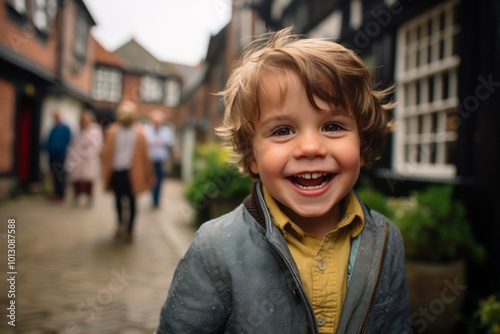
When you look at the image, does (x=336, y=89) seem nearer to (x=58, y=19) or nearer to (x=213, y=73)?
(x=58, y=19)

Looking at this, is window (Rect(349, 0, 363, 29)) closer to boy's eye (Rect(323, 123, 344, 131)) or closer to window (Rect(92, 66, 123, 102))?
boy's eye (Rect(323, 123, 344, 131))

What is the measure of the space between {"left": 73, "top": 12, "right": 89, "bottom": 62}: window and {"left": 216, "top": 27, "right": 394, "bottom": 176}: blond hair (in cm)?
1589

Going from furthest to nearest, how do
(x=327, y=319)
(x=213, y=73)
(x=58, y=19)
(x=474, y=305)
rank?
(x=213, y=73) → (x=58, y=19) → (x=474, y=305) → (x=327, y=319)

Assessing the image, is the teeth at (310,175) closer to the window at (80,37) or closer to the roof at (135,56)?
the window at (80,37)

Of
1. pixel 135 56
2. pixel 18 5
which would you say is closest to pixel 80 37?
pixel 18 5

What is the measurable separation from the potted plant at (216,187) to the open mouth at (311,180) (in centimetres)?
393

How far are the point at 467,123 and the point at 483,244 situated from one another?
4.02 ft

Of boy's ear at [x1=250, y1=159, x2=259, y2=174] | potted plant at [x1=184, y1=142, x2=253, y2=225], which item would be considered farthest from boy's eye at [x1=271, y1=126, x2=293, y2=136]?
potted plant at [x1=184, y1=142, x2=253, y2=225]

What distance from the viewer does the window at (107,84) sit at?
27703 millimetres

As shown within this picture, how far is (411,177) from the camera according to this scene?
16.1 ft

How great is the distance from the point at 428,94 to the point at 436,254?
2.47m

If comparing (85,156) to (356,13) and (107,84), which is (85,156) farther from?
(107,84)

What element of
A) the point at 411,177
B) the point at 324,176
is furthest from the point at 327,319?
the point at 411,177

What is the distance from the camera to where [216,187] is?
596 cm
